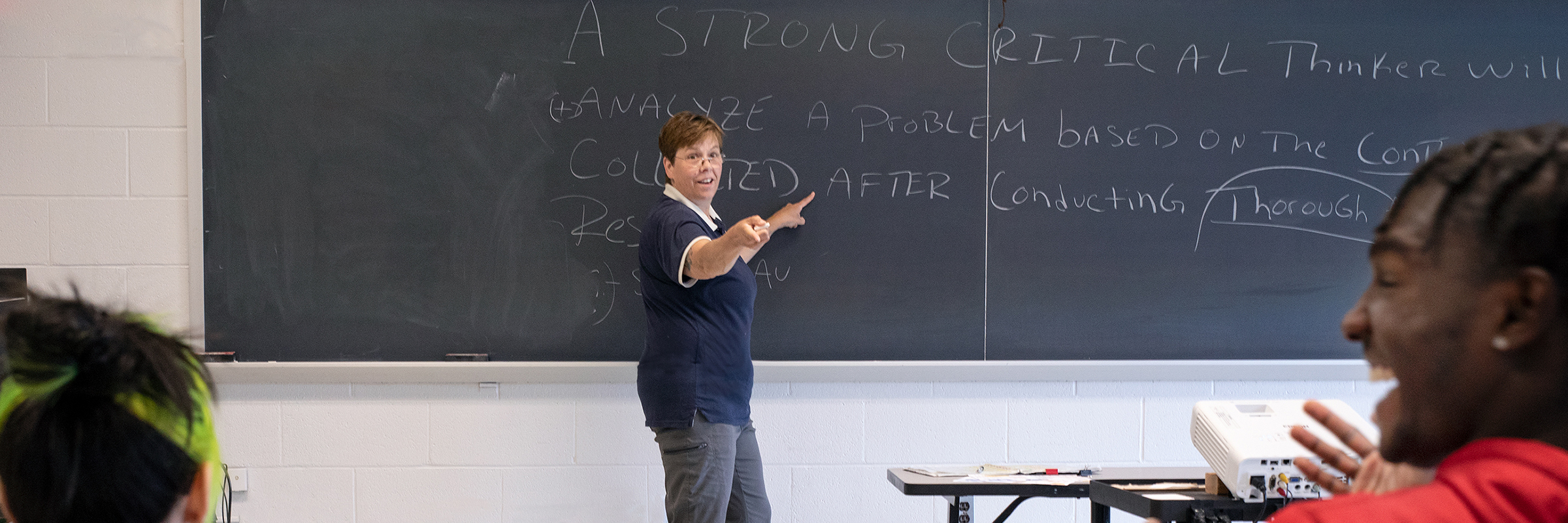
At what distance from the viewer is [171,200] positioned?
2656 millimetres

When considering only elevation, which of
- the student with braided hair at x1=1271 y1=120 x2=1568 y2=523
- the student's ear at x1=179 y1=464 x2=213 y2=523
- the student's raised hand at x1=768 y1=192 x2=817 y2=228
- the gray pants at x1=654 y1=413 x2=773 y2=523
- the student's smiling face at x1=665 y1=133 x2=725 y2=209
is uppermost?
the student's smiling face at x1=665 y1=133 x2=725 y2=209

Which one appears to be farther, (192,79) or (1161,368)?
(1161,368)

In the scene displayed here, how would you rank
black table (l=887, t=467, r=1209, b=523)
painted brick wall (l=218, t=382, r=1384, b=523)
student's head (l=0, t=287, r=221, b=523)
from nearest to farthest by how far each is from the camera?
student's head (l=0, t=287, r=221, b=523) < black table (l=887, t=467, r=1209, b=523) < painted brick wall (l=218, t=382, r=1384, b=523)

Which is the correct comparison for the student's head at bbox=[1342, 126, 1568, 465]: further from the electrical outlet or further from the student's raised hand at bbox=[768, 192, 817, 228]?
the electrical outlet

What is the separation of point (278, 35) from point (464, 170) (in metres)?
0.59

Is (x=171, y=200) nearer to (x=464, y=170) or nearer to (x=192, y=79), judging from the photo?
(x=192, y=79)

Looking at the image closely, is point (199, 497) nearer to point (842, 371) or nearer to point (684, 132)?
point (684, 132)

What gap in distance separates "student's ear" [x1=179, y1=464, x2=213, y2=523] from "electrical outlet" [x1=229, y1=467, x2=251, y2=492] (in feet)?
7.14

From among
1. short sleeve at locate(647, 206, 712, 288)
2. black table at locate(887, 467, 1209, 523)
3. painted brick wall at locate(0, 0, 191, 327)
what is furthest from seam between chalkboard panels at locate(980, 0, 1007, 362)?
painted brick wall at locate(0, 0, 191, 327)

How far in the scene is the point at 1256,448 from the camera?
1.71m

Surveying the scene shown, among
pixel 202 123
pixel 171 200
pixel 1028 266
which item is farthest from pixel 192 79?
pixel 1028 266

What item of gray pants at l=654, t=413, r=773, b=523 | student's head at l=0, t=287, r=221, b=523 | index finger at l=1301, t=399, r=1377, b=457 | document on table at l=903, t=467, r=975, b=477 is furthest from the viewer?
gray pants at l=654, t=413, r=773, b=523

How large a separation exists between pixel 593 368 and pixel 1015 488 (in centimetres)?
120

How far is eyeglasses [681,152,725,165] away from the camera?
2.39 meters
